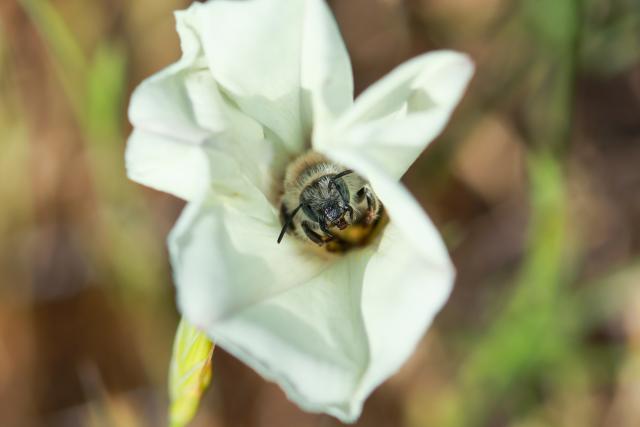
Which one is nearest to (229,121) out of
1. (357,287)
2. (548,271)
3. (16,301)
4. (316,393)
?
(357,287)

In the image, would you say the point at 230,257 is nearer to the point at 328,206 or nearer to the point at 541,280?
the point at 328,206

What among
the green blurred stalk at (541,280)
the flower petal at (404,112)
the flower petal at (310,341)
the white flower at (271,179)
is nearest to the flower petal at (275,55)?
the white flower at (271,179)

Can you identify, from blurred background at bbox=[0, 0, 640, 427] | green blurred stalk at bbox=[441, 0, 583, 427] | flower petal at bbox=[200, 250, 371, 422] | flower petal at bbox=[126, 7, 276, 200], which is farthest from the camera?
blurred background at bbox=[0, 0, 640, 427]

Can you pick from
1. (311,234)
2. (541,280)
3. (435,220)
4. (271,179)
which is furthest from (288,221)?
(435,220)

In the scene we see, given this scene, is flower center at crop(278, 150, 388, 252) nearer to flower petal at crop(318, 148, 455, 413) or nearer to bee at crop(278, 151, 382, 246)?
bee at crop(278, 151, 382, 246)

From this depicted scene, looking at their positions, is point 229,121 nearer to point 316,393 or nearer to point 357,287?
point 357,287

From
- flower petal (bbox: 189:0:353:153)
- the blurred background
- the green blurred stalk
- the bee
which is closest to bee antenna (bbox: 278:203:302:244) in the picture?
the bee

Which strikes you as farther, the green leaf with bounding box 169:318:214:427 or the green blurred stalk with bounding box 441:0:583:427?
the green blurred stalk with bounding box 441:0:583:427
